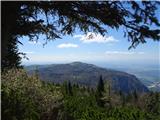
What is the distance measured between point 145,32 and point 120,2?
3.83 feet

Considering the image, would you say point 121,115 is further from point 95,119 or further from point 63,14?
point 63,14

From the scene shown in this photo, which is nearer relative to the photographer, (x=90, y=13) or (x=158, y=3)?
(x=158, y=3)

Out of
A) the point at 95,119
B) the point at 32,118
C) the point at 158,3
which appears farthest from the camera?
the point at 95,119

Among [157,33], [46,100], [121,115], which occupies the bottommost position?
[121,115]

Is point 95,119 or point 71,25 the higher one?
point 71,25

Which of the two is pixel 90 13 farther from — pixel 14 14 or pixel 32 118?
pixel 32 118

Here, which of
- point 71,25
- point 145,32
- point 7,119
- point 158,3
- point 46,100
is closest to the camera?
point 158,3

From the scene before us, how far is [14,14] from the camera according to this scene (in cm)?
1115

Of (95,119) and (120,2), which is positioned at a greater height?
(120,2)

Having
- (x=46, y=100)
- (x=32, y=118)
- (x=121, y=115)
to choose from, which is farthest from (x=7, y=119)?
(x=121, y=115)

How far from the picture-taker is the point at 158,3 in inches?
396

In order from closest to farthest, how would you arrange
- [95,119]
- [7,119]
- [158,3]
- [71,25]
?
[158,3]
[71,25]
[7,119]
[95,119]

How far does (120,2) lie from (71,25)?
2403 mm

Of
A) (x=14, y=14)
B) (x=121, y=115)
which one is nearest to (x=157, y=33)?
(x=14, y=14)
